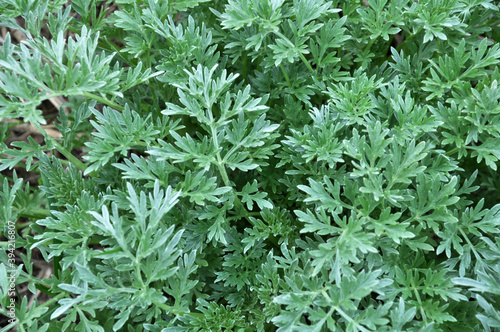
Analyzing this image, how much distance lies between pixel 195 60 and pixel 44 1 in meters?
0.98

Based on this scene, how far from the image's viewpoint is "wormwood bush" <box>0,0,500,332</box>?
2.08 meters

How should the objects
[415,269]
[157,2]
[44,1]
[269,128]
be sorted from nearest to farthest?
[415,269], [269,128], [157,2], [44,1]

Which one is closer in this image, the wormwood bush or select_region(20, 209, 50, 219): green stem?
the wormwood bush

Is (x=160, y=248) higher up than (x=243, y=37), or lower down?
lower down

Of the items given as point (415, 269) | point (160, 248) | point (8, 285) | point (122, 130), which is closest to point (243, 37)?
point (122, 130)

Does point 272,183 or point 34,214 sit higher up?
point 272,183

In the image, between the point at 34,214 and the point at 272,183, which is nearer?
the point at 272,183

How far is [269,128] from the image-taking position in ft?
7.74

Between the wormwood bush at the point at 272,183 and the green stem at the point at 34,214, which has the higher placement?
the wormwood bush at the point at 272,183

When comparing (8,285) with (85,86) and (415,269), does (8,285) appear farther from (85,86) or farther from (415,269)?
(415,269)

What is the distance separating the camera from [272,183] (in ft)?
8.89

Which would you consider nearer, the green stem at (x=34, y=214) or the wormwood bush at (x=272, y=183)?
the wormwood bush at (x=272, y=183)

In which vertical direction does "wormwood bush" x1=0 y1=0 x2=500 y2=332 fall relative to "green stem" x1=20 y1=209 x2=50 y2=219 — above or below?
above

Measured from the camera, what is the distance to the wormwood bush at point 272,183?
6.82 ft
